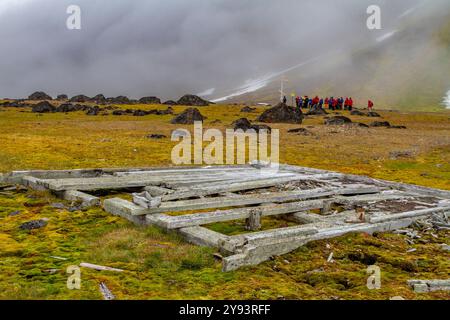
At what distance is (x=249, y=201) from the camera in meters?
9.11

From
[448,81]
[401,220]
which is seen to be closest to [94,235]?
[401,220]

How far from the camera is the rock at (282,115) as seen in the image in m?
45.6

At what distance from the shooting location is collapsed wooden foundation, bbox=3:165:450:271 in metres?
6.91

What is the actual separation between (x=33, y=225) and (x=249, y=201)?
4.09 meters

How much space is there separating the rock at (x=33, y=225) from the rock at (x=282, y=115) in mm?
38945

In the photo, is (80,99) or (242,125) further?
(80,99)

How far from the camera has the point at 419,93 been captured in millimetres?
153625

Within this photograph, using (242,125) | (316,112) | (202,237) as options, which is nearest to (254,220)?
(202,237)
